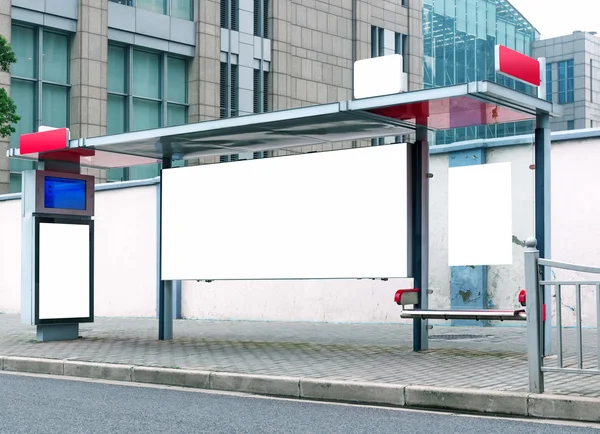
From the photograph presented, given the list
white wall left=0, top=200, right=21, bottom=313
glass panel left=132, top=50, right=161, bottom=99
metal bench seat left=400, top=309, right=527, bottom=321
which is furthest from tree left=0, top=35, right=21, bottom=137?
metal bench seat left=400, top=309, right=527, bottom=321

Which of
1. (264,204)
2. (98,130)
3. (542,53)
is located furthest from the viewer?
(542,53)

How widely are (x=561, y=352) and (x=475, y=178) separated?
12.0 feet

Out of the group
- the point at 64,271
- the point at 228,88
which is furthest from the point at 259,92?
the point at 64,271

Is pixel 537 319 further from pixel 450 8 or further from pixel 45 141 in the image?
pixel 450 8

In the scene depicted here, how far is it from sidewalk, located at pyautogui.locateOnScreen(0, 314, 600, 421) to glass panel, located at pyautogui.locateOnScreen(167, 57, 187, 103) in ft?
67.5

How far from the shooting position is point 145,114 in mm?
34688

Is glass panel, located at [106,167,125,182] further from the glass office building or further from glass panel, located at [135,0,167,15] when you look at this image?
the glass office building

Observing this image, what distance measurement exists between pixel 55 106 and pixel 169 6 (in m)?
6.25

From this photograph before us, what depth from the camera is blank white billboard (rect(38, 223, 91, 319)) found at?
1317 centimetres

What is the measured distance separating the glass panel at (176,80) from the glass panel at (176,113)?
28cm

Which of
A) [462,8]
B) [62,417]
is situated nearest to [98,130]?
[62,417]

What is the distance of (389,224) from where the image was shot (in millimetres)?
10766

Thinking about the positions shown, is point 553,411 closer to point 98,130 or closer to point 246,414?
point 246,414

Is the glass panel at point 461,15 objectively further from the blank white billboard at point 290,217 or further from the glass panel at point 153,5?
the blank white billboard at point 290,217
